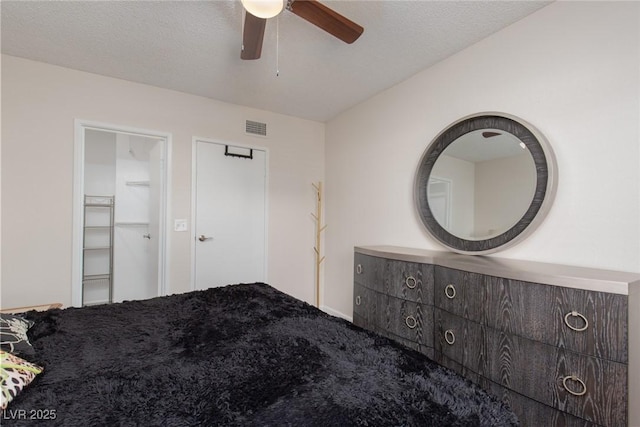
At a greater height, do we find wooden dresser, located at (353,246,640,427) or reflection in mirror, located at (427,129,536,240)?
reflection in mirror, located at (427,129,536,240)

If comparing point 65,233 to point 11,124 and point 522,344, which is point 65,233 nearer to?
point 11,124

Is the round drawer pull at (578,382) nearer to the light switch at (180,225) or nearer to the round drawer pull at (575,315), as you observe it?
the round drawer pull at (575,315)

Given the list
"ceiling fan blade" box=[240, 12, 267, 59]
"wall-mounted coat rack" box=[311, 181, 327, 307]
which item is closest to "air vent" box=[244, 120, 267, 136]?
"wall-mounted coat rack" box=[311, 181, 327, 307]

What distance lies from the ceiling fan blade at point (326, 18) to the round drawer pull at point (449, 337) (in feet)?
6.07

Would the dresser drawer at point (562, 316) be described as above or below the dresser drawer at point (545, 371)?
above

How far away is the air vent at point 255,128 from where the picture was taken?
3.39 metres

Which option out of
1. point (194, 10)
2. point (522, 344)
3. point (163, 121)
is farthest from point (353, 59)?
point (522, 344)

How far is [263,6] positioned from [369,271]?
1882 millimetres

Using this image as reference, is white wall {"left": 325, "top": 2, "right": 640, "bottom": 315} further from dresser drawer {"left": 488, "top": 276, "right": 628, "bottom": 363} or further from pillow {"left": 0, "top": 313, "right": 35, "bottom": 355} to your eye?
pillow {"left": 0, "top": 313, "right": 35, "bottom": 355}

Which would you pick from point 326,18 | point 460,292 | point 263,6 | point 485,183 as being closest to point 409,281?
point 460,292

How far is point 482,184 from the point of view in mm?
2070

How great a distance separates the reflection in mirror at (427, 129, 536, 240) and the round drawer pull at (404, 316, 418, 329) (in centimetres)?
71

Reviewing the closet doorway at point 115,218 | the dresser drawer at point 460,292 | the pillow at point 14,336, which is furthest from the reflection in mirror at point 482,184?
the closet doorway at point 115,218

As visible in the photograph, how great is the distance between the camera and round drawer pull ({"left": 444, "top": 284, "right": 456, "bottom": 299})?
69.1 inches
